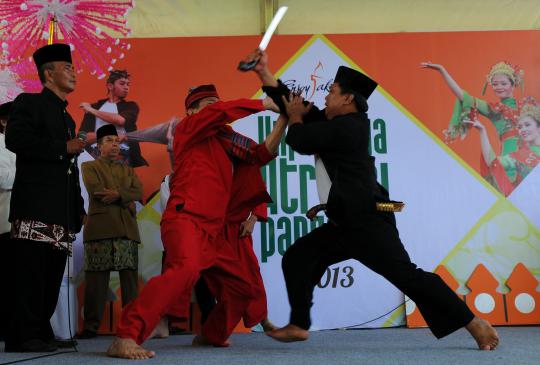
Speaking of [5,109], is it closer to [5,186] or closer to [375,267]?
[5,186]

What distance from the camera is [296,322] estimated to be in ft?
9.82

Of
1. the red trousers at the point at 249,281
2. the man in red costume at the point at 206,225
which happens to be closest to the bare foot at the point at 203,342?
the man in red costume at the point at 206,225

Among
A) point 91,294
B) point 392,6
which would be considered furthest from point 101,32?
point 392,6

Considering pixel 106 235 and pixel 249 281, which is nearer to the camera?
pixel 249 281

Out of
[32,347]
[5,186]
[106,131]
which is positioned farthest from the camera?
[106,131]

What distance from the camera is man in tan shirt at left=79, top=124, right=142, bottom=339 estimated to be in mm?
4406

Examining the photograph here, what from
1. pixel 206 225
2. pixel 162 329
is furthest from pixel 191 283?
pixel 162 329

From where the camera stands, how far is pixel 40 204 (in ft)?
10.5

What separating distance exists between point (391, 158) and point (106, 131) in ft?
7.18

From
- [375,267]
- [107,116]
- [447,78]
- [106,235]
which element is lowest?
[375,267]

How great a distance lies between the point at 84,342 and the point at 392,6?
355 cm

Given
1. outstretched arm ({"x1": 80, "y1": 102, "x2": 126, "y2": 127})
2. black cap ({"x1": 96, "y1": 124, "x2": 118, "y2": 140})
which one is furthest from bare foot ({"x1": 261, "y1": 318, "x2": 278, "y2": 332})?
outstretched arm ({"x1": 80, "y1": 102, "x2": 126, "y2": 127})

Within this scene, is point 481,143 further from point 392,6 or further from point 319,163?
point 319,163

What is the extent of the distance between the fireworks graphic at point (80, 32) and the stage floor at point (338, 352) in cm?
220
